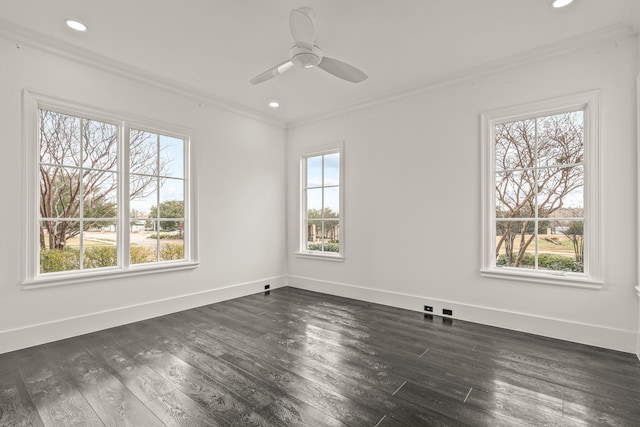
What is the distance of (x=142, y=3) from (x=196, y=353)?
2.94 meters

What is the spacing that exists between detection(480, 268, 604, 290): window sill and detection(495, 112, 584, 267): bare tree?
0.22 metres

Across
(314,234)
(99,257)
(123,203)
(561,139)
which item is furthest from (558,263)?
(99,257)

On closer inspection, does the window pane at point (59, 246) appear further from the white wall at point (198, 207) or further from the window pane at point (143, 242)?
the window pane at point (143, 242)

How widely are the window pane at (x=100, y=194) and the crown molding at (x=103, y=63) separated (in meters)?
1.15

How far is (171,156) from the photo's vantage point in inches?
161

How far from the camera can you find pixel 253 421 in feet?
6.03

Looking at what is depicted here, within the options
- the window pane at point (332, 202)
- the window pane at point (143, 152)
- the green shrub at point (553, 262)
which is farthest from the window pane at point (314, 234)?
the green shrub at point (553, 262)

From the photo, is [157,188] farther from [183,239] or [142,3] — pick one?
[142,3]

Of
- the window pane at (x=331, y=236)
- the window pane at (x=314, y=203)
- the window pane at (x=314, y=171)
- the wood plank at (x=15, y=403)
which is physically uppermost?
the window pane at (x=314, y=171)

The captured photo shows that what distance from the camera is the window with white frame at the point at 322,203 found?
495 centimetres

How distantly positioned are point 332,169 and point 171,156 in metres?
2.35

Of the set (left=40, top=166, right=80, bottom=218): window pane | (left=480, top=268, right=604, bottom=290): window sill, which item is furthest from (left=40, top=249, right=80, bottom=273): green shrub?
(left=480, top=268, right=604, bottom=290): window sill

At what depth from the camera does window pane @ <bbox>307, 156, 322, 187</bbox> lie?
17.1 ft

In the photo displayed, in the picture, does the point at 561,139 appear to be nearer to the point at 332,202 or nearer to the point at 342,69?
the point at 342,69
